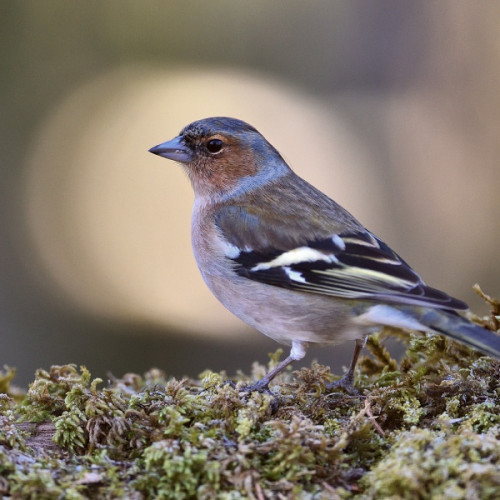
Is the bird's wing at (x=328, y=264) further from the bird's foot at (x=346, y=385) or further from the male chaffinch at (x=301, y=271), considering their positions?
the bird's foot at (x=346, y=385)

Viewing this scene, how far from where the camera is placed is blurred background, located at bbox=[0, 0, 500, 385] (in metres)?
10.1

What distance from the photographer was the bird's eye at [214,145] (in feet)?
14.9

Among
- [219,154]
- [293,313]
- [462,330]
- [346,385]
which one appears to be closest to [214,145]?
[219,154]

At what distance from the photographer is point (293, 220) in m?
3.81

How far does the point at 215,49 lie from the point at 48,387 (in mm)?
9444

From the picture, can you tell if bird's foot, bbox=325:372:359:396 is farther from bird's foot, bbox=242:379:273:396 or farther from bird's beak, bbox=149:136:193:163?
bird's beak, bbox=149:136:193:163

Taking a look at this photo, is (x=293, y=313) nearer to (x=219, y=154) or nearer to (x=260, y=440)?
(x=260, y=440)

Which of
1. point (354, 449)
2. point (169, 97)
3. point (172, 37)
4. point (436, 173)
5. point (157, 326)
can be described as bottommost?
point (354, 449)

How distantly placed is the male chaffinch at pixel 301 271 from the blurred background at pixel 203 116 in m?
5.68

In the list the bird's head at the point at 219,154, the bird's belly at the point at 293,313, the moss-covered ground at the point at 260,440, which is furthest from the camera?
the bird's head at the point at 219,154

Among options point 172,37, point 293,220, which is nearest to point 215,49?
point 172,37

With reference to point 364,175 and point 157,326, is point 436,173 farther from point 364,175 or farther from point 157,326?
point 157,326

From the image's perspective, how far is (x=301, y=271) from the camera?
3.52 meters

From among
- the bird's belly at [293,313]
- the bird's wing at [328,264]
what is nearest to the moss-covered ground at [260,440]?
the bird's belly at [293,313]
